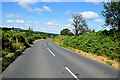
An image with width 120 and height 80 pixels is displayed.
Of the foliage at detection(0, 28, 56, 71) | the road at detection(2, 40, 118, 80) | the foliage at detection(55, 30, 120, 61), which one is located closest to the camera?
the road at detection(2, 40, 118, 80)

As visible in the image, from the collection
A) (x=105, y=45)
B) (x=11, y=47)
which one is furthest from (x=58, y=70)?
(x=11, y=47)

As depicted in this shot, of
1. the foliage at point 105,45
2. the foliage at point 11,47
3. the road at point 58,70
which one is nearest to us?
the road at point 58,70

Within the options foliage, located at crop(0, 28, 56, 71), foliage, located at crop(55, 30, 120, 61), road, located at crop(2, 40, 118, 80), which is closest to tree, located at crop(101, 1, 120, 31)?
foliage, located at crop(55, 30, 120, 61)

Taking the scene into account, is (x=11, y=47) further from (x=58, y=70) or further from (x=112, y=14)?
(x=112, y=14)

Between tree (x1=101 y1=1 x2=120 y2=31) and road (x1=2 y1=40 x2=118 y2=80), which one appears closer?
road (x1=2 y1=40 x2=118 y2=80)

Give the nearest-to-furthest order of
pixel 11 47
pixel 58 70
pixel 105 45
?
1. pixel 58 70
2. pixel 105 45
3. pixel 11 47

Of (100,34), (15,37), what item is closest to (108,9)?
(100,34)

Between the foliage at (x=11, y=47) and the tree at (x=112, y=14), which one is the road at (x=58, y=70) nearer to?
the foliage at (x=11, y=47)

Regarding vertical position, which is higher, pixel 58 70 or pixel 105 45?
pixel 105 45

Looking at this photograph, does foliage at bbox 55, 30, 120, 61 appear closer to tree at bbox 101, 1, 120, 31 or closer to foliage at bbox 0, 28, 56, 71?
tree at bbox 101, 1, 120, 31

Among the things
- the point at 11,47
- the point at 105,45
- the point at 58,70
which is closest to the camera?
the point at 58,70

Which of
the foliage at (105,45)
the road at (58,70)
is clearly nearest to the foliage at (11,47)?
the road at (58,70)

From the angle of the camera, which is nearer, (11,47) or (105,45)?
(105,45)

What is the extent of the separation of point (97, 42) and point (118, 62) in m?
4.11
